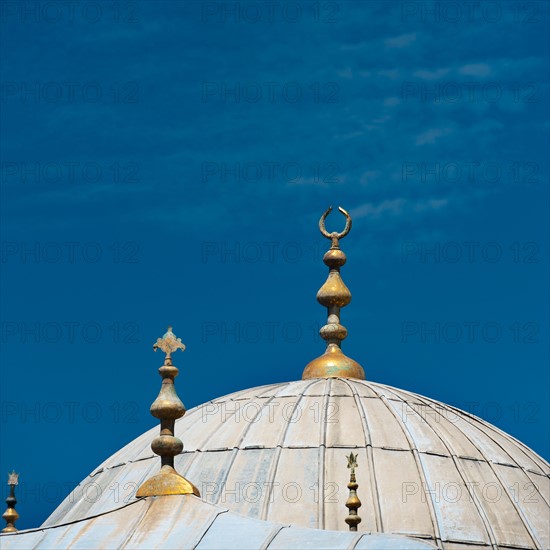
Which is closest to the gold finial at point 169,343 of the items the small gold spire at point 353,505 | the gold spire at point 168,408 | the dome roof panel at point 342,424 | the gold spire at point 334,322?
the gold spire at point 168,408

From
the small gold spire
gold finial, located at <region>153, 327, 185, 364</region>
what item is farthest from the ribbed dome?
gold finial, located at <region>153, 327, 185, 364</region>

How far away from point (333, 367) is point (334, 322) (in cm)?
180

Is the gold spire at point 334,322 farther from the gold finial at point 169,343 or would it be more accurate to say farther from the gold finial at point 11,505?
the gold finial at point 169,343

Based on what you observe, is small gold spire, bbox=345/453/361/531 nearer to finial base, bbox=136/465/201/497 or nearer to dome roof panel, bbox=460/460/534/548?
dome roof panel, bbox=460/460/534/548

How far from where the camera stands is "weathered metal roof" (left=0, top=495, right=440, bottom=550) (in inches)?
1351

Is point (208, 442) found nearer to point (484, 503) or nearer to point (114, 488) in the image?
point (114, 488)

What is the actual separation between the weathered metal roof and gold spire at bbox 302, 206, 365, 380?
16882mm

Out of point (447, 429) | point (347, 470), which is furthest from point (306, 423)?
point (447, 429)

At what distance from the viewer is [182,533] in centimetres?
3531

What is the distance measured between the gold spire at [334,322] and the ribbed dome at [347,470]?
100 centimetres

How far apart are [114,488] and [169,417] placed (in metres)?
10.9

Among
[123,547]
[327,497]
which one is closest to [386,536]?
[123,547]

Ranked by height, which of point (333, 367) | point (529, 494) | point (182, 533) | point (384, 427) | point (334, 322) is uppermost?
point (334, 322)

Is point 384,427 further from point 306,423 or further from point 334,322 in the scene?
point 334,322
